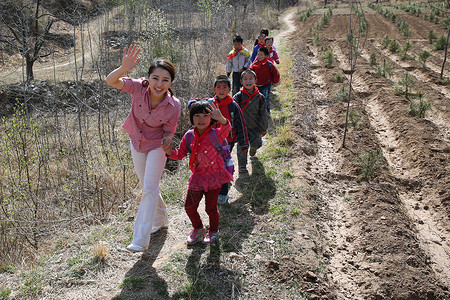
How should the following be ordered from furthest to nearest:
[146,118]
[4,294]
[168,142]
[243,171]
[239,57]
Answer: [239,57]
[243,171]
[146,118]
[168,142]
[4,294]

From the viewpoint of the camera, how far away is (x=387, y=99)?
28.6 ft

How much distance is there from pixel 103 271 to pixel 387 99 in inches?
310

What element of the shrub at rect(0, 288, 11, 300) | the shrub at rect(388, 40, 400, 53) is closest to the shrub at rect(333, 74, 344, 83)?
the shrub at rect(388, 40, 400, 53)

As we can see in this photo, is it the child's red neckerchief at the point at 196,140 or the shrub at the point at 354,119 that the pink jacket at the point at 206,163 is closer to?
the child's red neckerchief at the point at 196,140

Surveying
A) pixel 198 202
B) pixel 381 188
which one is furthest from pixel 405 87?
pixel 198 202

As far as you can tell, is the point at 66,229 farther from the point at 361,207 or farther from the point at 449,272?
the point at 449,272

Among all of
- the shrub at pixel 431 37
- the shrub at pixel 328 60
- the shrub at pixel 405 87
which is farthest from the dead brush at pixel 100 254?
the shrub at pixel 431 37

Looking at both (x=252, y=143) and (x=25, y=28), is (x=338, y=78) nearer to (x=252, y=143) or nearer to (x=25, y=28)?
(x=252, y=143)

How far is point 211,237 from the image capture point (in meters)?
3.55

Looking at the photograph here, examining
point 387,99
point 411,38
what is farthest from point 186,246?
point 411,38

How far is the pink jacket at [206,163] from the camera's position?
3314mm

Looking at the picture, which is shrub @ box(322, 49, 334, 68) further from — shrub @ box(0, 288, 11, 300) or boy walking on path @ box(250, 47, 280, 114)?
shrub @ box(0, 288, 11, 300)

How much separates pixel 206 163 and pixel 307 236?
1483 millimetres

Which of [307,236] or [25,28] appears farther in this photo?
[25,28]
